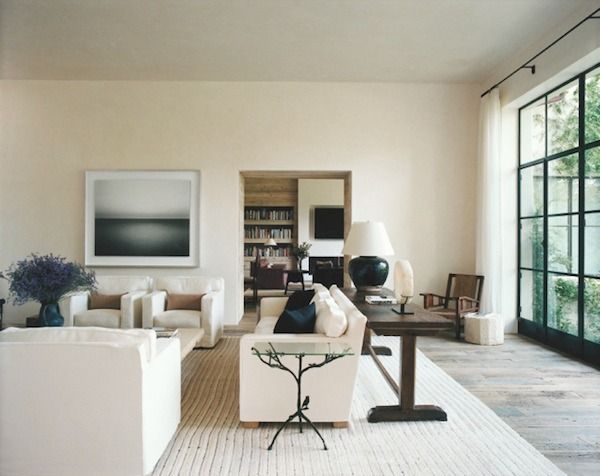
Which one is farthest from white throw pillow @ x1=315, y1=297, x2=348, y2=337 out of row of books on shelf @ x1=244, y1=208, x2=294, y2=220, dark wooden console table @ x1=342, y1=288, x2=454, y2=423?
row of books on shelf @ x1=244, y1=208, x2=294, y2=220

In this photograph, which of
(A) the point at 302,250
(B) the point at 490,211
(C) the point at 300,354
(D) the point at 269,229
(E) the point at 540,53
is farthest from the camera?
(D) the point at 269,229

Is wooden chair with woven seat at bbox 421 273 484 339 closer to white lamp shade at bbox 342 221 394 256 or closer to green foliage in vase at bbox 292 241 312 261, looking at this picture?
white lamp shade at bbox 342 221 394 256

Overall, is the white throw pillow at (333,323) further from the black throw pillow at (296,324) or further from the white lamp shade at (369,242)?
the white lamp shade at (369,242)

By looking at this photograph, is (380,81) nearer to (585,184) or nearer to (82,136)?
(585,184)

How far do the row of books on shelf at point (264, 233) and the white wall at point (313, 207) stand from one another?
1.51 feet

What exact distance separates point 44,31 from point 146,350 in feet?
14.0

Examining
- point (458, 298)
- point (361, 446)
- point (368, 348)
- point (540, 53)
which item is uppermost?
point (540, 53)

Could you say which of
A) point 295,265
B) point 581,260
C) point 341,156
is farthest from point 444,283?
point 295,265

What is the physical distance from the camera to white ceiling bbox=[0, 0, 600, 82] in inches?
164

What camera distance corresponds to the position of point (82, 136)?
605cm

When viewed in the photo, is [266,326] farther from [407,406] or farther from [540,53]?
[540,53]

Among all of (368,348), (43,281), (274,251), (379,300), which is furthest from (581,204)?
(274,251)

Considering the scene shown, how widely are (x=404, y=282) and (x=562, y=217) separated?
2.83 m

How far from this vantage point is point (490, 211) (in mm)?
5656
